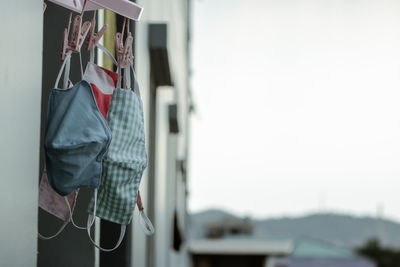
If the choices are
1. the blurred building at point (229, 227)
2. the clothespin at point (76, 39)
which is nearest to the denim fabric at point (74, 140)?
the clothespin at point (76, 39)

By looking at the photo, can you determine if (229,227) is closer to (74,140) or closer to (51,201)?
(51,201)

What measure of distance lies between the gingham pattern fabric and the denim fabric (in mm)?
126

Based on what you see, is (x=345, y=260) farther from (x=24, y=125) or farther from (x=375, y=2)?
(x=24, y=125)

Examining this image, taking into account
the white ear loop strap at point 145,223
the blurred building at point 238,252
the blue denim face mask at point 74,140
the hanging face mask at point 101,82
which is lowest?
the blurred building at point 238,252

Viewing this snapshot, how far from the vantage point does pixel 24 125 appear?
6.74 feet

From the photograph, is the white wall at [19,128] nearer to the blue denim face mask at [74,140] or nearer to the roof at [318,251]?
the blue denim face mask at [74,140]

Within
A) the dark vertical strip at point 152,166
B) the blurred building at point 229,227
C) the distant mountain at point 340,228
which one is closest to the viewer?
the dark vertical strip at point 152,166

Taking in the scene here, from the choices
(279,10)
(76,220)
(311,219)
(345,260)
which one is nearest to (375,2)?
(279,10)

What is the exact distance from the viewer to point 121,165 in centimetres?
214

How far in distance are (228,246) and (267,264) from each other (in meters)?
1.57

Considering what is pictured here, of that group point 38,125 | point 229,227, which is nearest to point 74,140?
point 38,125

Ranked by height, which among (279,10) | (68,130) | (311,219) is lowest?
(311,219)

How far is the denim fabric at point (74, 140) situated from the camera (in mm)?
1918

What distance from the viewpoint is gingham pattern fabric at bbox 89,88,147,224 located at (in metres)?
2.14
